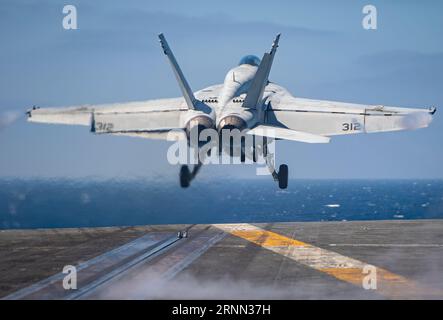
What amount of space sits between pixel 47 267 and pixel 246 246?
13.1m

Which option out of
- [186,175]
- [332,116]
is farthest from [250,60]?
[186,175]

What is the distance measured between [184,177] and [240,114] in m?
3.69

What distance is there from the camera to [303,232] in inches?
1972

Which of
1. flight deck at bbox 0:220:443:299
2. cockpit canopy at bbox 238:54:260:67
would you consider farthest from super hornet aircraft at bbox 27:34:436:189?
flight deck at bbox 0:220:443:299

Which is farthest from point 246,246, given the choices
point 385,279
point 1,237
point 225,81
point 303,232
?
point 1,237

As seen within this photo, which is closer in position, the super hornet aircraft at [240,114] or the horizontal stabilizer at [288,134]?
the horizontal stabilizer at [288,134]

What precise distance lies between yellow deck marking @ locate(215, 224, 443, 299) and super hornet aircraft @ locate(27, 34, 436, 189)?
280 inches

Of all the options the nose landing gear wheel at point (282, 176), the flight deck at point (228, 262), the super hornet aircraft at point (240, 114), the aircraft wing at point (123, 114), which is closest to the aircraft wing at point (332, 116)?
the super hornet aircraft at point (240, 114)

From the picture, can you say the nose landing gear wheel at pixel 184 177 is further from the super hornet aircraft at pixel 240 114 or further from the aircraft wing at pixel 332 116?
the aircraft wing at pixel 332 116

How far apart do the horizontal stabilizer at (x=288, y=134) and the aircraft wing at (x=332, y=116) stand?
3.78 meters

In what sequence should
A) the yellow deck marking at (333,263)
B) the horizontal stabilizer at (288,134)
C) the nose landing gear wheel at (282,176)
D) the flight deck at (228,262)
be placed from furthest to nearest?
the flight deck at (228,262) → the yellow deck marking at (333,263) → the nose landing gear wheel at (282,176) → the horizontal stabilizer at (288,134)

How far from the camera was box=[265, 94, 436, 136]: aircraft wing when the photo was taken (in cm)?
2731

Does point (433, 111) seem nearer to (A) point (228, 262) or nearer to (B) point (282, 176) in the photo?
(B) point (282, 176)

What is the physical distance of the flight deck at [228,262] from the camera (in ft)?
96.7
